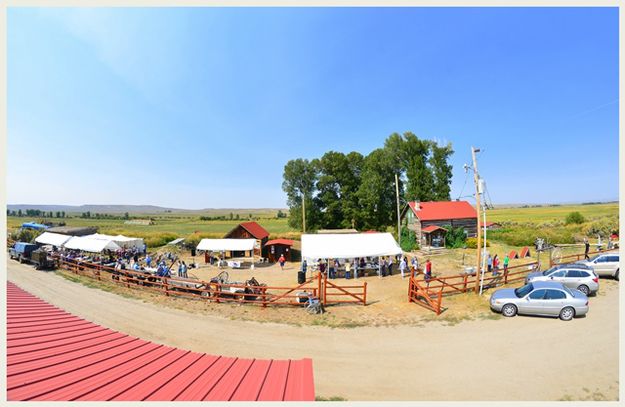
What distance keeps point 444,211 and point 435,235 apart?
14.3 ft

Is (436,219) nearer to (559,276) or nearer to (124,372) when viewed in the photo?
(559,276)

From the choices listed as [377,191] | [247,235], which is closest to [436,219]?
[377,191]

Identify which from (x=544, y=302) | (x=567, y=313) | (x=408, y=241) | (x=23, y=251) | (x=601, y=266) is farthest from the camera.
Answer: (x=408, y=241)

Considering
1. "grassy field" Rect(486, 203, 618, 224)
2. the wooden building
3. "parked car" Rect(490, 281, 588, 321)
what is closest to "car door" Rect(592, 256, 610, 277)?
"parked car" Rect(490, 281, 588, 321)

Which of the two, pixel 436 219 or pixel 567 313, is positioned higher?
pixel 436 219

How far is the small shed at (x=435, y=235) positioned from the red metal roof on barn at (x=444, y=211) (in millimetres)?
1523

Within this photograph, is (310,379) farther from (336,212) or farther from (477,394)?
(336,212)

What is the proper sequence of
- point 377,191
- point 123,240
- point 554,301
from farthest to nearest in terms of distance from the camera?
1. point 377,191
2. point 123,240
3. point 554,301

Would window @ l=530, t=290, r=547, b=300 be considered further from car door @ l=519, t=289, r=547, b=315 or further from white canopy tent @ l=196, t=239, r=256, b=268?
white canopy tent @ l=196, t=239, r=256, b=268

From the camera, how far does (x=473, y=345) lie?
898 centimetres

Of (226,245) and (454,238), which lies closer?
(226,245)

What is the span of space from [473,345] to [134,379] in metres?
10.2

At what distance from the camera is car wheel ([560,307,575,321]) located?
35.4 ft

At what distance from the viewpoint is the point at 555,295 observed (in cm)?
1099
